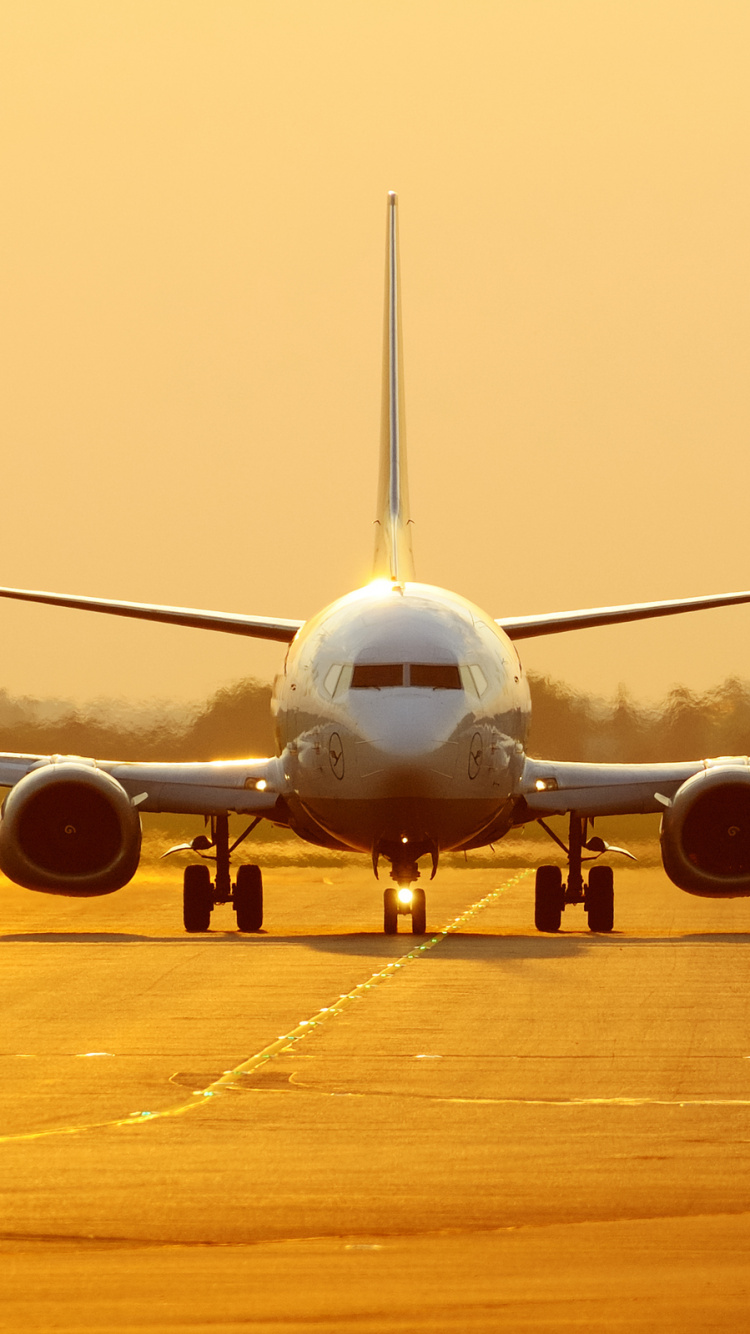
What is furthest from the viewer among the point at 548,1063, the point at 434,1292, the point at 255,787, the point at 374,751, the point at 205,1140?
the point at 255,787

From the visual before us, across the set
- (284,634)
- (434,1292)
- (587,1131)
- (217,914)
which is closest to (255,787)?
(284,634)

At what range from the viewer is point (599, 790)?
1109 inches

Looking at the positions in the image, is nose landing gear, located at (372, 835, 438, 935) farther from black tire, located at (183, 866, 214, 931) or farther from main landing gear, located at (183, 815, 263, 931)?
black tire, located at (183, 866, 214, 931)

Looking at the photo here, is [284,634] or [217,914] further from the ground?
[284,634]

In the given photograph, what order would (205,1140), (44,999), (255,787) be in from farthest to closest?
(255,787) → (44,999) → (205,1140)

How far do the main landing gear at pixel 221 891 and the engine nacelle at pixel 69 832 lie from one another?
110 cm

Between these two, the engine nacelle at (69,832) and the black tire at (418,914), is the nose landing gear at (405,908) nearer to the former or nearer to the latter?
the black tire at (418,914)

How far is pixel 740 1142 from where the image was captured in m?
10.1

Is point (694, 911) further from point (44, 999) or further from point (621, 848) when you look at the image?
point (44, 999)

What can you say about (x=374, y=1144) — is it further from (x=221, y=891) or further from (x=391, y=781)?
(x=221, y=891)

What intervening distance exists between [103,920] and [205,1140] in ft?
65.4

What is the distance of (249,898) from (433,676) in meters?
4.35

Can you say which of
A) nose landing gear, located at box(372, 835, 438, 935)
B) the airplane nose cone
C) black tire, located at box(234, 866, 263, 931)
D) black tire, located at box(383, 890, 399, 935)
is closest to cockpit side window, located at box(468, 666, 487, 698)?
the airplane nose cone

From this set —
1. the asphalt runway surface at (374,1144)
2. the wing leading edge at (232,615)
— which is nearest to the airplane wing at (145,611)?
the wing leading edge at (232,615)
